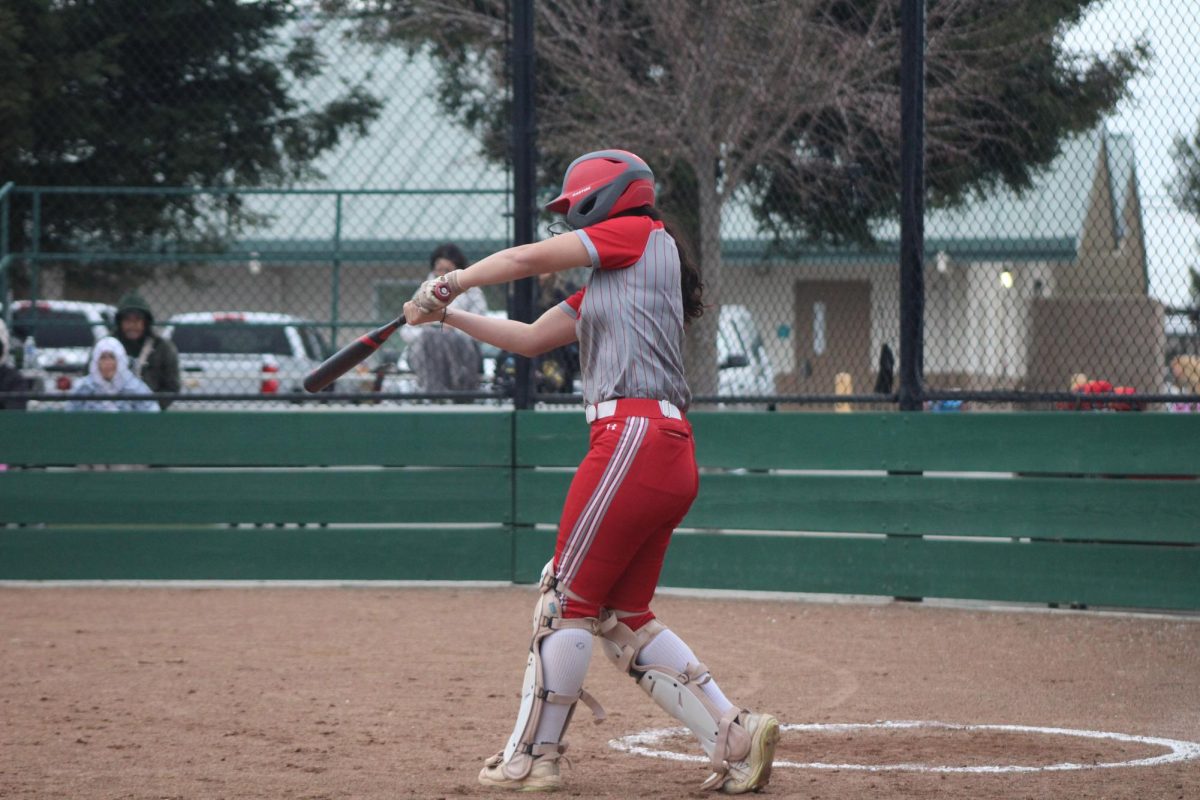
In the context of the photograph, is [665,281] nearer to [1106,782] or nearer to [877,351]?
[1106,782]

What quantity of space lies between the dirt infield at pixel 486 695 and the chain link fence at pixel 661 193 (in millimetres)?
1278

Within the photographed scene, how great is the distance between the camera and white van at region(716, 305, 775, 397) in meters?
9.23

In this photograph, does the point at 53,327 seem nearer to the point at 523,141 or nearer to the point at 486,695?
the point at 523,141

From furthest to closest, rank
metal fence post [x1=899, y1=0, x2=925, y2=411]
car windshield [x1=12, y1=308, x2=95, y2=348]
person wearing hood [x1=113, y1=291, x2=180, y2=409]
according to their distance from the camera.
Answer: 1. car windshield [x1=12, y1=308, x2=95, y2=348]
2. person wearing hood [x1=113, y1=291, x2=180, y2=409]
3. metal fence post [x1=899, y1=0, x2=925, y2=411]

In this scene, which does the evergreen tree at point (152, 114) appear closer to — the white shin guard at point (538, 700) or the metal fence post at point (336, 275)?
the metal fence post at point (336, 275)

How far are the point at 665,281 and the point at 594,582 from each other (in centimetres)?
89

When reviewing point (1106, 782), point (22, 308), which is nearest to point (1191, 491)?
point (1106, 782)

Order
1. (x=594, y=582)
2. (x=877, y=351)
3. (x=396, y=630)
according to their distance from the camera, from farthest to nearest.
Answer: (x=877, y=351) → (x=396, y=630) → (x=594, y=582)

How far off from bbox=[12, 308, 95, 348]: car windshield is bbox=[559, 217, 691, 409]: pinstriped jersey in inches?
295

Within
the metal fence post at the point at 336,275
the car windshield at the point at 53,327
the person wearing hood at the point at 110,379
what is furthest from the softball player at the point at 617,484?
the car windshield at the point at 53,327

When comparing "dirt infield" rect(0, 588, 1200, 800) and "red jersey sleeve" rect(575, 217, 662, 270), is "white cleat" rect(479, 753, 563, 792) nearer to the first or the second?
"dirt infield" rect(0, 588, 1200, 800)

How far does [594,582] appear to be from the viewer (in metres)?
4.38

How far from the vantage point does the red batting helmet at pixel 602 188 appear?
4453 millimetres

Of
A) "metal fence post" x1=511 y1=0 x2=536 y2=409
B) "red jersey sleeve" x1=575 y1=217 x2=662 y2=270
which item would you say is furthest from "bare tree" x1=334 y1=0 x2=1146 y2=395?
"red jersey sleeve" x1=575 y1=217 x2=662 y2=270
